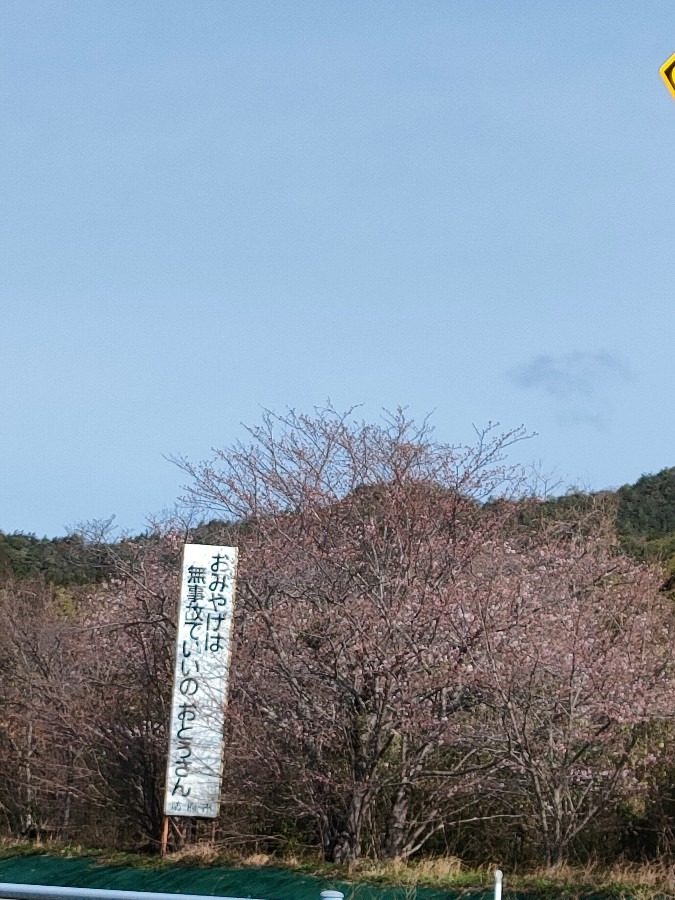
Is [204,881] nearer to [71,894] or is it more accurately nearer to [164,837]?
[164,837]

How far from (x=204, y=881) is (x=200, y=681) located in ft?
6.51

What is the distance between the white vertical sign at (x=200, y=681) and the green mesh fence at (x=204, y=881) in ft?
2.42

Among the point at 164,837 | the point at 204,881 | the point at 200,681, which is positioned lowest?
the point at 204,881

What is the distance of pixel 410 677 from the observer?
11352 millimetres

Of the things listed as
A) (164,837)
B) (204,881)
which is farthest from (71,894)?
(164,837)

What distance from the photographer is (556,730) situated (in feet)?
36.3

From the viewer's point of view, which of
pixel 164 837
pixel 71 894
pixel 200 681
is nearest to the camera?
pixel 71 894

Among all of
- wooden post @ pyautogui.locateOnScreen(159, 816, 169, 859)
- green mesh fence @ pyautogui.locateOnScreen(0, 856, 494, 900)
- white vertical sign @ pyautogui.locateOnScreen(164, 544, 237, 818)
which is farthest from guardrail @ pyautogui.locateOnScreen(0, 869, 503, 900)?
wooden post @ pyautogui.locateOnScreen(159, 816, 169, 859)

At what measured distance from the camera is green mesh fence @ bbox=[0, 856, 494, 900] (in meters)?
9.54

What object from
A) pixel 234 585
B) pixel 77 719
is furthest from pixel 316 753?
pixel 77 719

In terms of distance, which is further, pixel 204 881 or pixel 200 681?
pixel 200 681

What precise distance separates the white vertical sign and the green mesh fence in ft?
2.42

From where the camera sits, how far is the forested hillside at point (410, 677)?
1111cm

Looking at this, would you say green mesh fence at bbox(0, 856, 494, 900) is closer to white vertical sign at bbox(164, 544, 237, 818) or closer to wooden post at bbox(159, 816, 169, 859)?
wooden post at bbox(159, 816, 169, 859)
